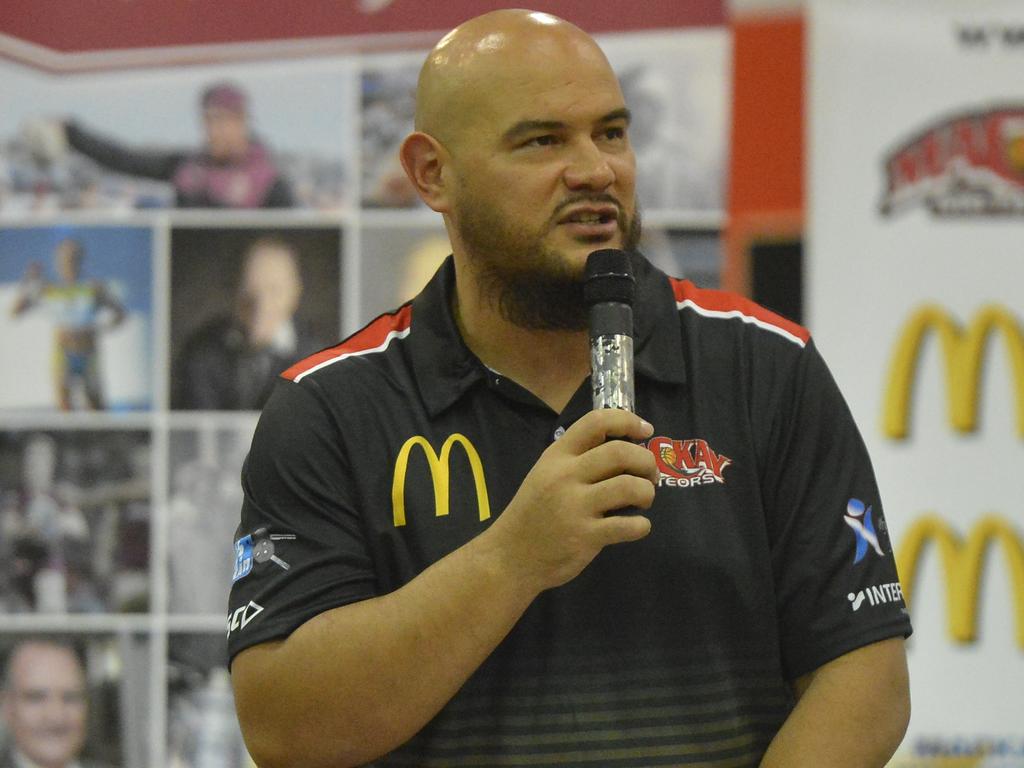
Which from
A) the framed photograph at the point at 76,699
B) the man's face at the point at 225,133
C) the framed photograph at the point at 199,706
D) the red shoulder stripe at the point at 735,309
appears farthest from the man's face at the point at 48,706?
the red shoulder stripe at the point at 735,309

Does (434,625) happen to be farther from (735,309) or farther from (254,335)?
(254,335)

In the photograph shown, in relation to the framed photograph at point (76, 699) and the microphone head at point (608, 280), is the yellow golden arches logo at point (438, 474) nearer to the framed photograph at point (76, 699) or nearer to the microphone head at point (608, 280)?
the microphone head at point (608, 280)

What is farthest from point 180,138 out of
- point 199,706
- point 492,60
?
point 492,60

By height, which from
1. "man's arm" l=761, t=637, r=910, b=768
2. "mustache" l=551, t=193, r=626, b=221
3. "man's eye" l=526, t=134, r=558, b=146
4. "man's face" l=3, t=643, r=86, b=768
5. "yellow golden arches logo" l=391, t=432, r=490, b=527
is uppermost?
"man's eye" l=526, t=134, r=558, b=146

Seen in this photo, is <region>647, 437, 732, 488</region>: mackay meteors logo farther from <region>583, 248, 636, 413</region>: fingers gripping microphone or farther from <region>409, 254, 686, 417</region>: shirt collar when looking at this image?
<region>583, 248, 636, 413</region>: fingers gripping microphone

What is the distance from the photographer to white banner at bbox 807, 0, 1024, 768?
3.00m

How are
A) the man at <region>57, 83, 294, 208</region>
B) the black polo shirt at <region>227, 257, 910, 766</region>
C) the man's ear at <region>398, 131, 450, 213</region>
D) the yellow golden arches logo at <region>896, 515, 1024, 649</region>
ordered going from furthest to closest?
the man at <region>57, 83, 294, 208</region> → the yellow golden arches logo at <region>896, 515, 1024, 649</region> → the man's ear at <region>398, 131, 450, 213</region> → the black polo shirt at <region>227, 257, 910, 766</region>

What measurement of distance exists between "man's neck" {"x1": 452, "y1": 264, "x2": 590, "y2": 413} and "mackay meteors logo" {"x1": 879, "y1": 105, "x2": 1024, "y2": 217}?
68.2 inches

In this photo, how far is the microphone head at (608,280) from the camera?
1302mm

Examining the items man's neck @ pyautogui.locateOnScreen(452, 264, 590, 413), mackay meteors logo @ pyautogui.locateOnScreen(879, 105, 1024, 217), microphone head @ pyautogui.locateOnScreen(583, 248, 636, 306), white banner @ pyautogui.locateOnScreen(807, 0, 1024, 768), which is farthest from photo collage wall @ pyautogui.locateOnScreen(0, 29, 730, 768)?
microphone head @ pyautogui.locateOnScreen(583, 248, 636, 306)

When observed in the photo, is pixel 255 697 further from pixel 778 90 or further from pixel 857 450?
pixel 778 90

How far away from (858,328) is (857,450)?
1.64 meters

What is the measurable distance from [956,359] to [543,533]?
206cm

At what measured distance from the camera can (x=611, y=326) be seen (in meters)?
1.26
